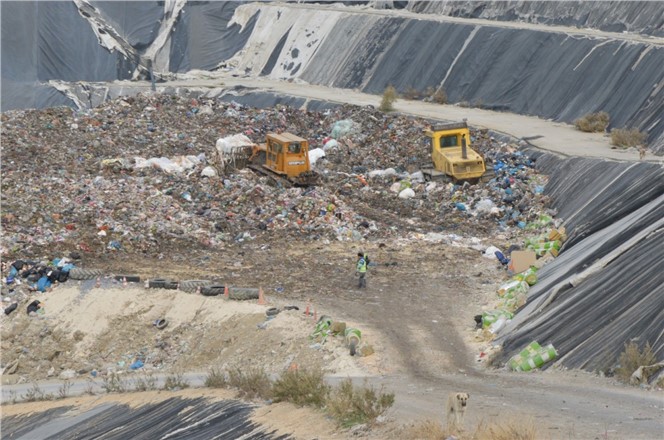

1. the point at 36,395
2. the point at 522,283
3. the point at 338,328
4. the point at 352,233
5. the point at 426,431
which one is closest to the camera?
the point at 426,431

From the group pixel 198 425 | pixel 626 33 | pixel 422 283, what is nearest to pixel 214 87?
pixel 626 33

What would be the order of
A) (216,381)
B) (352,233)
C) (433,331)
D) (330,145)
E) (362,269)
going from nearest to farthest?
1. (216,381)
2. (433,331)
3. (362,269)
4. (352,233)
5. (330,145)

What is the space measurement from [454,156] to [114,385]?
1435 centimetres

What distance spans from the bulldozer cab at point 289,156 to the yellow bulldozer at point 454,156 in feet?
10.9

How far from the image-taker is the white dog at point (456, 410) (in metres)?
12.1

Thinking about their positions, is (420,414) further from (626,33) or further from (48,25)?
(48,25)

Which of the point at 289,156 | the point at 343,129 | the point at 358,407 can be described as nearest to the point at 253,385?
the point at 358,407

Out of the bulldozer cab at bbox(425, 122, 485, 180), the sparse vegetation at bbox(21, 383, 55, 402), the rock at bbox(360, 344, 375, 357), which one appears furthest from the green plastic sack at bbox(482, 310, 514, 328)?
the bulldozer cab at bbox(425, 122, 485, 180)

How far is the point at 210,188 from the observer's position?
30047 mm

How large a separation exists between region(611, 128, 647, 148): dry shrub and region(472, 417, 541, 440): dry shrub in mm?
18783

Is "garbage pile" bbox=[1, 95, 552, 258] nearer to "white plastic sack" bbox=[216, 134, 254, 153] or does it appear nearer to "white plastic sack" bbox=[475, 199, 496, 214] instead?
"white plastic sack" bbox=[475, 199, 496, 214]

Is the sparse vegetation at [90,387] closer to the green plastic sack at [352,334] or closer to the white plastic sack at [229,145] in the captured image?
the green plastic sack at [352,334]

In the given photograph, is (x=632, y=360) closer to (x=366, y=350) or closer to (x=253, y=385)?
(x=366, y=350)

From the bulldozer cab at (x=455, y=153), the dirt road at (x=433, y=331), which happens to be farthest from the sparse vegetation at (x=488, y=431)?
the bulldozer cab at (x=455, y=153)
